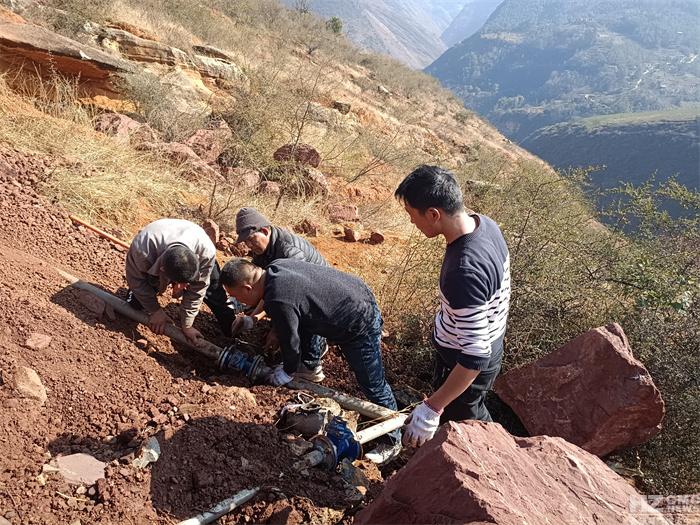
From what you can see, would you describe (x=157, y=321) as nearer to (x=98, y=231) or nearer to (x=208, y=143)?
(x=98, y=231)

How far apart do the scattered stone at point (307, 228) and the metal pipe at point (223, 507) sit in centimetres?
403

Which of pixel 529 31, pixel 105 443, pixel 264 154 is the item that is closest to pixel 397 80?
pixel 264 154

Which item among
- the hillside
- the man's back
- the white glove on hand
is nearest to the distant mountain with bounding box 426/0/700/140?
the hillside

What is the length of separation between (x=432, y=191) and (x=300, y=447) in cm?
147

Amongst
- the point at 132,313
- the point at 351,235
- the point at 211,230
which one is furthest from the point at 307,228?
the point at 132,313

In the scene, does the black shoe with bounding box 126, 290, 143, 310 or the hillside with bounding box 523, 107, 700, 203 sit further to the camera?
the hillside with bounding box 523, 107, 700, 203

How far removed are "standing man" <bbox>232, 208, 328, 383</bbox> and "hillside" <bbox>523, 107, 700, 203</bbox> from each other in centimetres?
4021

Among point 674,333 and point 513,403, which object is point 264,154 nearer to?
point 513,403

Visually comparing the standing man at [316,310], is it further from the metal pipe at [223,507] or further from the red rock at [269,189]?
the red rock at [269,189]

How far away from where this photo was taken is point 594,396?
317 cm

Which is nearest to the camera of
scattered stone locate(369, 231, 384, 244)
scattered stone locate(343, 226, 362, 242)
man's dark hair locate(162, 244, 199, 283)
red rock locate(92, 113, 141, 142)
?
man's dark hair locate(162, 244, 199, 283)

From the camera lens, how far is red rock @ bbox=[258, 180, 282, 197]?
6227 mm

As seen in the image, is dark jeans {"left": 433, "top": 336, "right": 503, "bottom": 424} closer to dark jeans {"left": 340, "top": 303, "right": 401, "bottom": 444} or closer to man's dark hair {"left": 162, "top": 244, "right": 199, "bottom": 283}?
dark jeans {"left": 340, "top": 303, "right": 401, "bottom": 444}

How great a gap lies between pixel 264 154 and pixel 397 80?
24.5 metres
